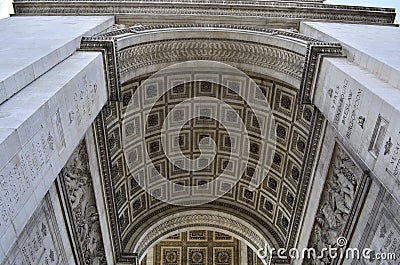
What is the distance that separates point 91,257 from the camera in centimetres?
1162

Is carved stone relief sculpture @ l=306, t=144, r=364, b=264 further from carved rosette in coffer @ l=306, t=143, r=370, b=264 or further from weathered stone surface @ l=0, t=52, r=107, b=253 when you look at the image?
weathered stone surface @ l=0, t=52, r=107, b=253

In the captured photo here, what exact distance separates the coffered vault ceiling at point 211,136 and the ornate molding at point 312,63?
0.03 m

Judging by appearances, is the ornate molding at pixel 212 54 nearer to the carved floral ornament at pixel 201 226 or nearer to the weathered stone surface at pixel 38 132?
the weathered stone surface at pixel 38 132

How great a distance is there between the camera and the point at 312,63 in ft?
34.9

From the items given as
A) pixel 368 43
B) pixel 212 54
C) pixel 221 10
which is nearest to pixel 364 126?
pixel 368 43

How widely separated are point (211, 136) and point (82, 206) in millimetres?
5463

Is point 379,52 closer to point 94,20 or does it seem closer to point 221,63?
point 221,63

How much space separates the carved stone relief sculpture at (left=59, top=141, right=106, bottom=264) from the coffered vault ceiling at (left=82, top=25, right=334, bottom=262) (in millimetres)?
786

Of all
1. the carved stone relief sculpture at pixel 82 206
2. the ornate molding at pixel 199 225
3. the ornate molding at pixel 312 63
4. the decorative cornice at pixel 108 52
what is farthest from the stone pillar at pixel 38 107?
the ornate molding at pixel 199 225

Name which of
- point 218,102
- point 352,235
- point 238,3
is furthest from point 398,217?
point 238,3

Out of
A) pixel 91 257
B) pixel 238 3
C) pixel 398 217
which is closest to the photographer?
pixel 398 217

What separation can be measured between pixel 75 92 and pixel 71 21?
4227 mm

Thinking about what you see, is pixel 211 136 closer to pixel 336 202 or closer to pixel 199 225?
pixel 199 225

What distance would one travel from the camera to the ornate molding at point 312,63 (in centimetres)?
1037
